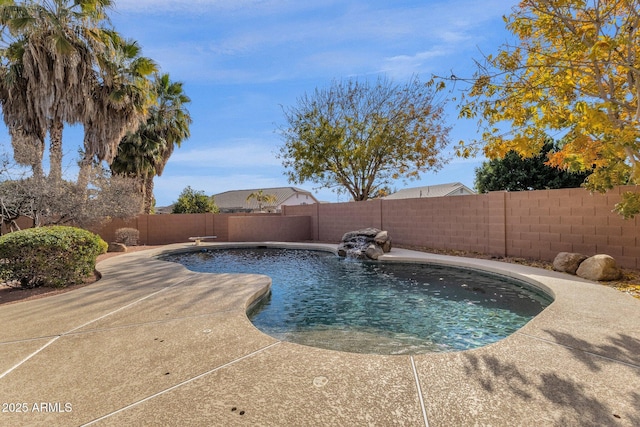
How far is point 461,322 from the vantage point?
492 centimetres

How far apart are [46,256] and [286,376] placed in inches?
239

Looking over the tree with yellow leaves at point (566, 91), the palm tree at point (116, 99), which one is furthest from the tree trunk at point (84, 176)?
the tree with yellow leaves at point (566, 91)

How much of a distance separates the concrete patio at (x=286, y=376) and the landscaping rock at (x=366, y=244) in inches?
266

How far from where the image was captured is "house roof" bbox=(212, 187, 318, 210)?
40.2m

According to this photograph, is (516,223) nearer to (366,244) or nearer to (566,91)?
(566,91)

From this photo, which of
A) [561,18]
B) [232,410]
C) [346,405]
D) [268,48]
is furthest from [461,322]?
[268,48]

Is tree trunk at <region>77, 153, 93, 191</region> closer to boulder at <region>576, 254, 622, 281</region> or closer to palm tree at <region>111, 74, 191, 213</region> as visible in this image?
palm tree at <region>111, 74, 191, 213</region>

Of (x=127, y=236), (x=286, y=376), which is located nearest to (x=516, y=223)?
(x=286, y=376)

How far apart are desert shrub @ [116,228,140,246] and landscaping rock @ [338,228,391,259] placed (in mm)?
10585

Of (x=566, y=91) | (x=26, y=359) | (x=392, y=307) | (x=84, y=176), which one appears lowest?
(x=392, y=307)

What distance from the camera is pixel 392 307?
18.8ft

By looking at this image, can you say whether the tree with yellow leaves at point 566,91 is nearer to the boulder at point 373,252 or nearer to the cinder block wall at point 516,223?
the cinder block wall at point 516,223

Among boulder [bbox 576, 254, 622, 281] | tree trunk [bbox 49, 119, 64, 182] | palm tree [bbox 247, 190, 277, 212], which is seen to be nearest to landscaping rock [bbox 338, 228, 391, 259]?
boulder [bbox 576, 254, 622, 281]

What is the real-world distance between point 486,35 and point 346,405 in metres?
8.22
